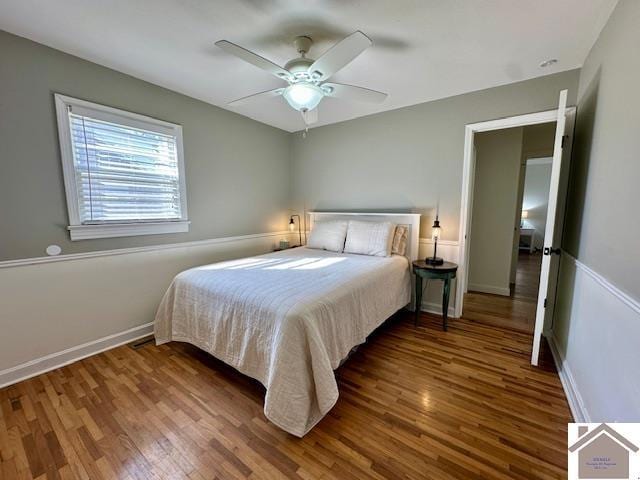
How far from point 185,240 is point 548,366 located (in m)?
3.54

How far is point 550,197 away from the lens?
1818mm

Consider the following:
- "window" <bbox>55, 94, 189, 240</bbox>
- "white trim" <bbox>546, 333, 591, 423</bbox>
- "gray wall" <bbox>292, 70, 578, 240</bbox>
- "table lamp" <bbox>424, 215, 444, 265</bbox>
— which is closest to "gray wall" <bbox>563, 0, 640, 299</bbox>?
"gray wall" <bbox>292, 70, 578, 240</bbox>

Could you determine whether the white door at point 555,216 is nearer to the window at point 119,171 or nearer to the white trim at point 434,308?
the white trim at point 434,308

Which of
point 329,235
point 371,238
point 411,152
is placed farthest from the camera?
point 329,235

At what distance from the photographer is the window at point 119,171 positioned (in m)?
2.08

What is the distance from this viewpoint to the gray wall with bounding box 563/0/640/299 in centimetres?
116

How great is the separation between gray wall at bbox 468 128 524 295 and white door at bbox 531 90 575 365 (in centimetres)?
131

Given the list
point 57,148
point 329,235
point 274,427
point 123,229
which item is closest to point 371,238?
point 329,235

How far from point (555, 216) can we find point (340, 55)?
79.2 inches

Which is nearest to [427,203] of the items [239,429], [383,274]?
[383,274]

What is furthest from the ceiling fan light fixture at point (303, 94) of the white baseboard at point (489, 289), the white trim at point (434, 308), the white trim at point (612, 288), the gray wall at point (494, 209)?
the white baseboard at point (489, 289)

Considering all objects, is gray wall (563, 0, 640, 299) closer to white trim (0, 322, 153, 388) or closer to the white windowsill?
the white windowsill

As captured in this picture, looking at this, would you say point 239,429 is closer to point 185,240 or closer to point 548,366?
point 185,240

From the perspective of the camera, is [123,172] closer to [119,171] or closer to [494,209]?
[119,171]
